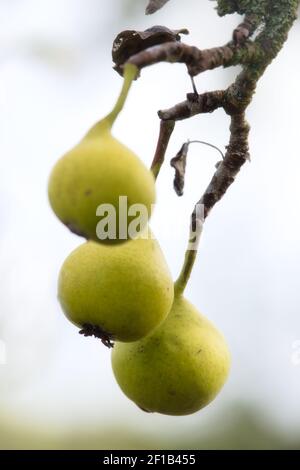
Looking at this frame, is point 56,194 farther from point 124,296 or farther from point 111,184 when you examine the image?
point 124,296

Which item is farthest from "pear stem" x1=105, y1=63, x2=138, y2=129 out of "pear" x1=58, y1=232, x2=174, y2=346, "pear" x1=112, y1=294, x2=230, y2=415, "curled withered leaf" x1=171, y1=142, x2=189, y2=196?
"pear" x1=112, y1=294, x2=230, y2=415

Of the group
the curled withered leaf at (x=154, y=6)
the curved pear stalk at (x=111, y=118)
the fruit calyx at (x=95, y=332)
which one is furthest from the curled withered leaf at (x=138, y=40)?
the fruit calyx at (x=95, y=332)

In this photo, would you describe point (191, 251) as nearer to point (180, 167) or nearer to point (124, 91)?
point (180, 167)

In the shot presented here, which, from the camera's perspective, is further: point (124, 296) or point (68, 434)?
point (68, 434)

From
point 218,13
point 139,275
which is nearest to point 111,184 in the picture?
point 139,275

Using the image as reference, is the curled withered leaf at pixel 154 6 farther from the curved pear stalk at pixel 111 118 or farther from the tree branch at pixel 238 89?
the curved pear stalk at pixel 111 118

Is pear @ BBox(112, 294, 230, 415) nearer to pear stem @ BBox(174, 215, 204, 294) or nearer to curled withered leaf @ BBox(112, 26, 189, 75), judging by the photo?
pear stem @ BBox(174, 215, 204, 294)
